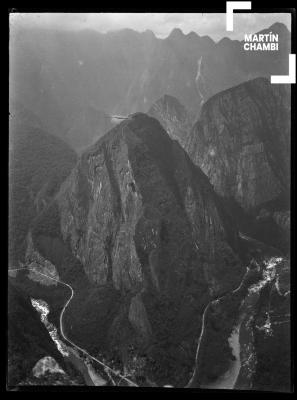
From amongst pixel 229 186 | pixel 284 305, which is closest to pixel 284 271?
pixel 284 305

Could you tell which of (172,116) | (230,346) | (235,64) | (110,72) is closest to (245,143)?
(172,116)

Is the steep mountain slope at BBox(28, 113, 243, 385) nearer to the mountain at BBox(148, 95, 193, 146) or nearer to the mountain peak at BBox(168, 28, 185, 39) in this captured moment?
the mountain at BBox(148, 95, 193, 146)

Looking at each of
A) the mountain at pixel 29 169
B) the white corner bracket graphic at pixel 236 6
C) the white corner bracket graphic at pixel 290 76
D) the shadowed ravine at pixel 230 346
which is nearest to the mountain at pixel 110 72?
the mountain at pixel 29 169

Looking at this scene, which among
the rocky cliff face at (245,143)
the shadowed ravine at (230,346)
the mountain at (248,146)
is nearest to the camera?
the shadowed ravine at (230,346)

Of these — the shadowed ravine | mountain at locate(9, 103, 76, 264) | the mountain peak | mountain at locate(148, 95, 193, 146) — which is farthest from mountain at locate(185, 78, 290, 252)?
mountain at locate(9, 103, 76, 264)

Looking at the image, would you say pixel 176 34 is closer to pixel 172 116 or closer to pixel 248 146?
pixel 172 116

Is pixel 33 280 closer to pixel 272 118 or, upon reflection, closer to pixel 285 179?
pixel 285 179

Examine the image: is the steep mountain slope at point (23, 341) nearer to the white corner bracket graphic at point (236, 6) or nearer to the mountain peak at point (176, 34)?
the mountain peak at point (176, 34)
